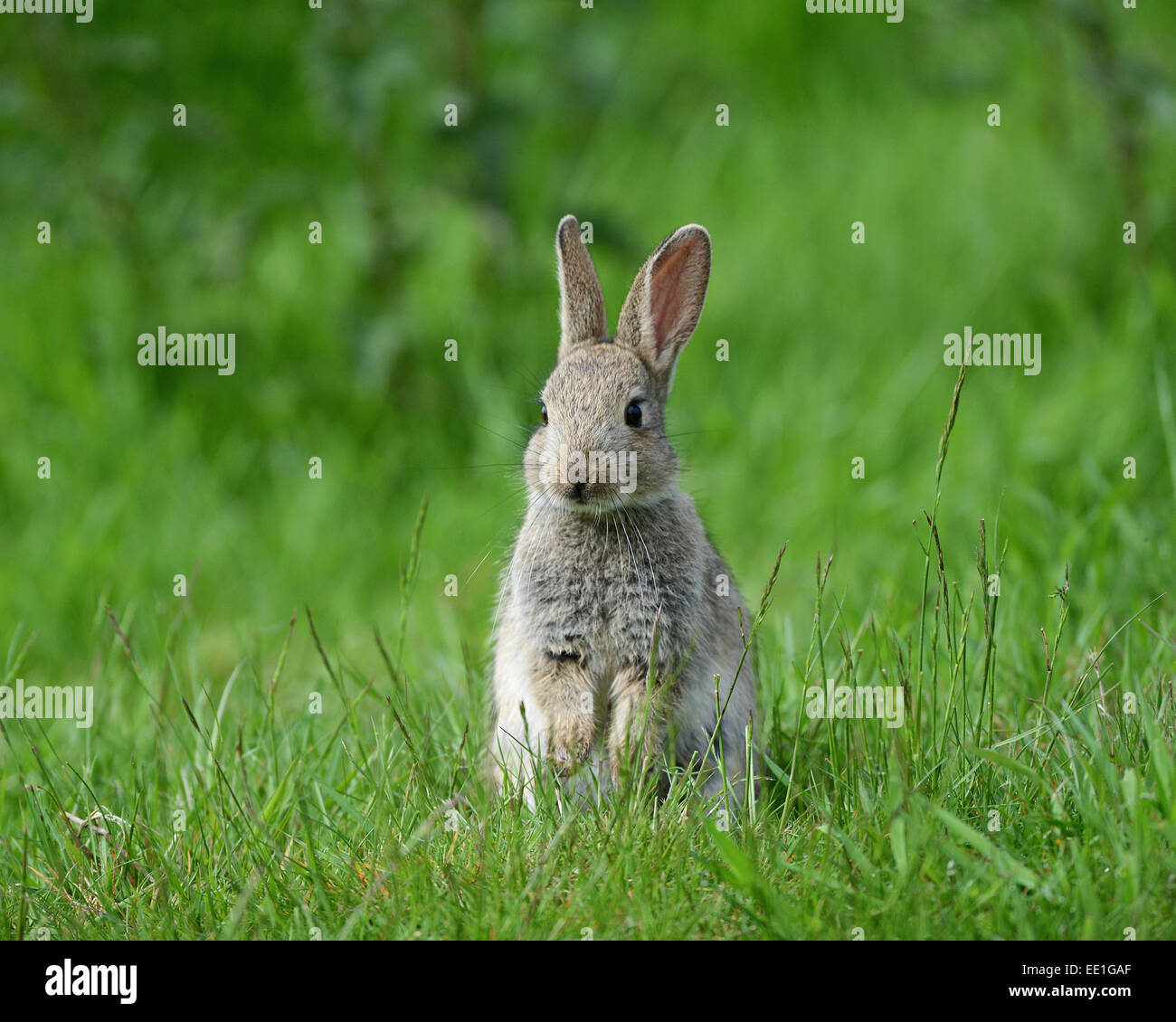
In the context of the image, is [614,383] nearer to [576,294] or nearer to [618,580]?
[576,294]

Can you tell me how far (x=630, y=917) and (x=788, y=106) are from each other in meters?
8.19

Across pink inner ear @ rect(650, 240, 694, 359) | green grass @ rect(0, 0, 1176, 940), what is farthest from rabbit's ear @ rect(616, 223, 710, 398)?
green grass @ rect(0, 0, 1176, 940)

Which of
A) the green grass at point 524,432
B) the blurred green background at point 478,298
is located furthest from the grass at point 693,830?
the blurred green background at point 478,298

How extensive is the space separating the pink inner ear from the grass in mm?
1081

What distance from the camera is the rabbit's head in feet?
12.8

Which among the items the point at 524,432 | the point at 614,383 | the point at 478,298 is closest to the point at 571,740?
the point at 614,383

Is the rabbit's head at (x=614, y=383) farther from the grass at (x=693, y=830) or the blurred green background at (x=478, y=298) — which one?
the blurred green background at (x=478, y=298)

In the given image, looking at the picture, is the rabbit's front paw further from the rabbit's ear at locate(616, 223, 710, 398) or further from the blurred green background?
the blurred green background

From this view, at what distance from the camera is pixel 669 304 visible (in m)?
4.28

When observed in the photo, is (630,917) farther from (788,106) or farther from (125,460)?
(788,106)

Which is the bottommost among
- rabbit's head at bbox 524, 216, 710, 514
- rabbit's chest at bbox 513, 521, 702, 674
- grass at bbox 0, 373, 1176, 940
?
grass at bbox 0, 373, 1176, 940

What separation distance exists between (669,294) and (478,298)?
357 centimetres

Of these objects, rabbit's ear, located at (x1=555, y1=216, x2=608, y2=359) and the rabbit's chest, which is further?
rabbit's ear, located at (x1=555, y1=216, x2=608, y2=359)
